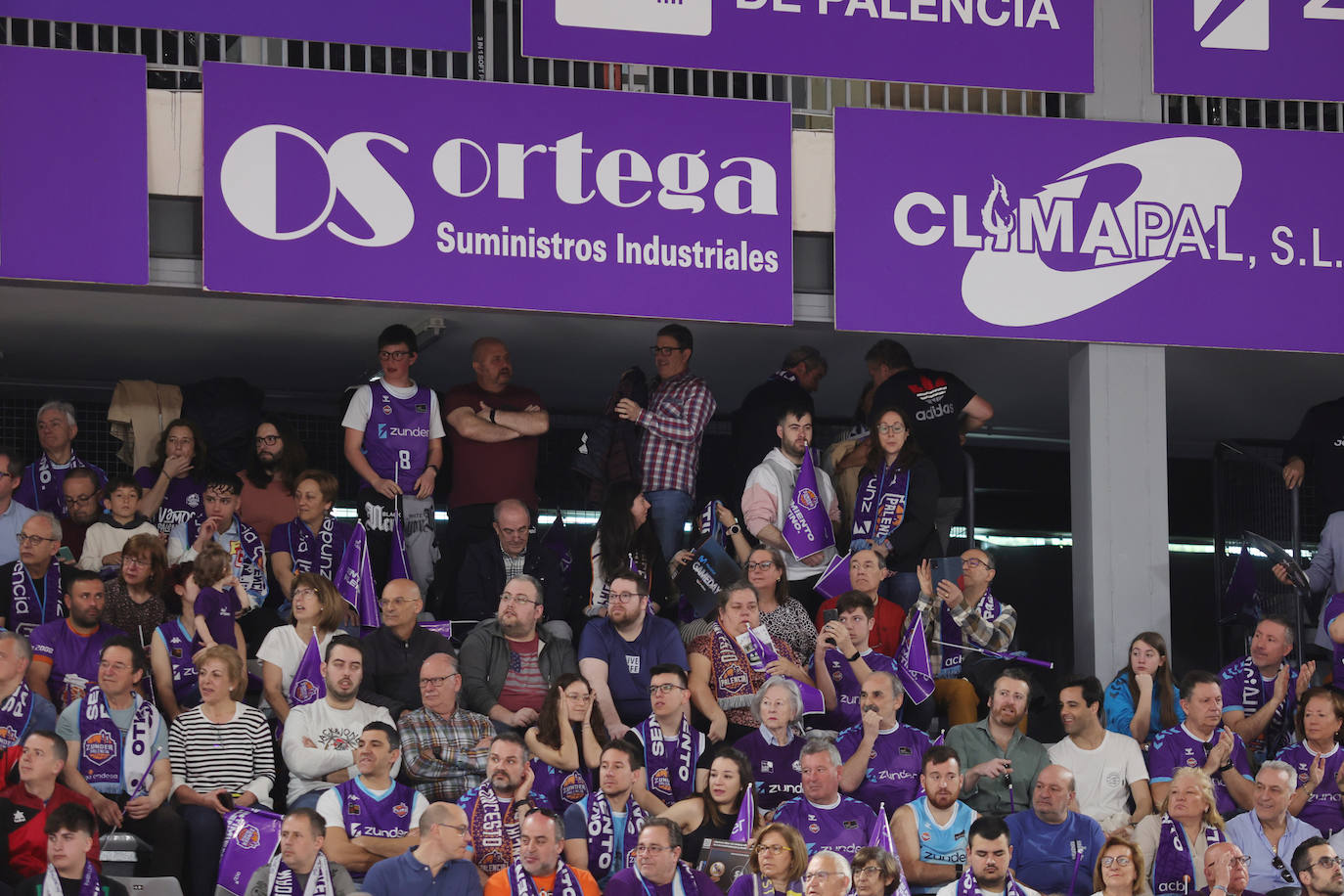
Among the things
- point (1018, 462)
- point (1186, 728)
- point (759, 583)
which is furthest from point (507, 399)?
point (1018, 462)

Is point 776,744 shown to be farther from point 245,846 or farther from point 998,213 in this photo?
point 998,213

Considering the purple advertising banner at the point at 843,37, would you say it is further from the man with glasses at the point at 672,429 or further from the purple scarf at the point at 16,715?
the purple scarf at the point at 16,715

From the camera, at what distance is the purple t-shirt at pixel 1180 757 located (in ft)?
32.2

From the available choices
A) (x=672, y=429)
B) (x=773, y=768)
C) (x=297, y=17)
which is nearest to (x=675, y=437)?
(x=672, y=429)

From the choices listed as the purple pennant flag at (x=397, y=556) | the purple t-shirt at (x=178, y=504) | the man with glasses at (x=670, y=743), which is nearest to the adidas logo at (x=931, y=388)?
the man with glasses at (x=670, y=743)

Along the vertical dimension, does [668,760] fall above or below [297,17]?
below

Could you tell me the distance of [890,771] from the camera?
949 centimetres

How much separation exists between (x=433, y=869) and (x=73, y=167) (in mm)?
4062

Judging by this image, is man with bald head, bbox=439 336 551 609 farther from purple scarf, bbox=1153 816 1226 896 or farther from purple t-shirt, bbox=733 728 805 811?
purple scarf, bbox=1153 816 1226 896

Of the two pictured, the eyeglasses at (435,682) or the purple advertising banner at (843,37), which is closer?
the eyeglasses at (435,682)

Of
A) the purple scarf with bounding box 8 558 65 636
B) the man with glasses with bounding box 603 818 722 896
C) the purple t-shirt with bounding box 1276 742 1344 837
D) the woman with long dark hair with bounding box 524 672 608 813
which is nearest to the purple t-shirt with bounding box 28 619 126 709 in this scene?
the purple scarf with bounding box 8 558 65 636

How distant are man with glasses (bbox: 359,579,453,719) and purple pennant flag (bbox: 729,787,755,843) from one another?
166 centimetres

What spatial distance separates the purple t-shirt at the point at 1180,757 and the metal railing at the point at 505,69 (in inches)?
143

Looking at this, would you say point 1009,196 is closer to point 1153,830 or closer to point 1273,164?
point 1273,164
